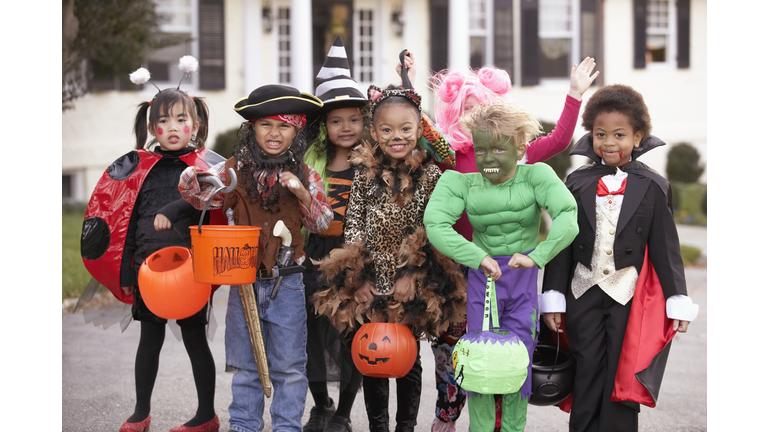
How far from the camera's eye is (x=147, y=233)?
13.3 ft

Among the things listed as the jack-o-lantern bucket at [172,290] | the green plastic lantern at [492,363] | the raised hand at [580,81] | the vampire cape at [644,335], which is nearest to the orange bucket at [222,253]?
the jack-o-lantern bucket at [172,290]

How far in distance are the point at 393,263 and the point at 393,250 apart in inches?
2.6

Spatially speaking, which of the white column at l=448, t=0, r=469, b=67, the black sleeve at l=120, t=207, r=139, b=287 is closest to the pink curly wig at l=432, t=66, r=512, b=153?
the black sleeve at l=120, t=207, r=139, b=287

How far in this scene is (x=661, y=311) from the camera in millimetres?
3512

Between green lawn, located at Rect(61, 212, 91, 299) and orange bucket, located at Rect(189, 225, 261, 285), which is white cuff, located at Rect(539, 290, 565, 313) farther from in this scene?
green lawn, located at Rect(61, 212, 91, 299)

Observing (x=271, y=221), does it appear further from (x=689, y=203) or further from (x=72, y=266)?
(x=689, y=203)

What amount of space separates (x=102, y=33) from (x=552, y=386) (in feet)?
26.8

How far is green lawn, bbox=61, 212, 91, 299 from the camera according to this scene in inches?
309

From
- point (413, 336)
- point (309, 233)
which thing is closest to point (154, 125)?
point (309, 233)

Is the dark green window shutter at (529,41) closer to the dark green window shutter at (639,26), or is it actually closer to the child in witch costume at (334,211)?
the dark green window shutter at (639,26)

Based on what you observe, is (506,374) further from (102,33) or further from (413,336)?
(102,33)

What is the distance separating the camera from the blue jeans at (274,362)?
3.68m

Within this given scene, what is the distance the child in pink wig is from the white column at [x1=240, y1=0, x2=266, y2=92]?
1148cm

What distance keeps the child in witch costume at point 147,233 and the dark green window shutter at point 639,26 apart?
1423 cm
